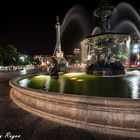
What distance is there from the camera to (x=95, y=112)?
5297mm

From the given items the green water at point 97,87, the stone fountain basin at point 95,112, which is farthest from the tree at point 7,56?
the stone fountain basin at point 95,112

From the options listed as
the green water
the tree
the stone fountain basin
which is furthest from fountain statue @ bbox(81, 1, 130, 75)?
the tree

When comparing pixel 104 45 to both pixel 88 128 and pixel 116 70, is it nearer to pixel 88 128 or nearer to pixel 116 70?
pixel 116 70

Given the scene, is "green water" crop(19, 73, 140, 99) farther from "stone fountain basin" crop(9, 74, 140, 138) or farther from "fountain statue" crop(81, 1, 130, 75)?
"fountain statue" crop(81, 1, 130, 75)

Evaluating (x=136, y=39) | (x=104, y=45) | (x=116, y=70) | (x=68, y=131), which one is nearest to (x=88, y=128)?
(x=68, y=131)

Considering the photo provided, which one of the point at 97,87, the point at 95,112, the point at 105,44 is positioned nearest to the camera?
the point at 95,112

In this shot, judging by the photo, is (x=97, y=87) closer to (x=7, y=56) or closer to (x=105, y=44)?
(x=105, y=44)

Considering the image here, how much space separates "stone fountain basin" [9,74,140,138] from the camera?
16.0 ft

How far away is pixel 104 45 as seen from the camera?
16406mm

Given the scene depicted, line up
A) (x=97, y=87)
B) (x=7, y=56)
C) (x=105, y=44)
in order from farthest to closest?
(x=7, y=56), (x=105, y=44), (x=97, y=87)

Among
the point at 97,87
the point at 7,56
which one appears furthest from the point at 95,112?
the point at 7,56

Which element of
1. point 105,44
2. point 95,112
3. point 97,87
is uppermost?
point 105,44

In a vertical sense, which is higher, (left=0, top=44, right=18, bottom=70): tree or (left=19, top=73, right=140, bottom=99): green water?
(left=0, top=44, right=18, bottom=70): tree

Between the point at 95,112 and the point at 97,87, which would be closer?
the point at 95,112
